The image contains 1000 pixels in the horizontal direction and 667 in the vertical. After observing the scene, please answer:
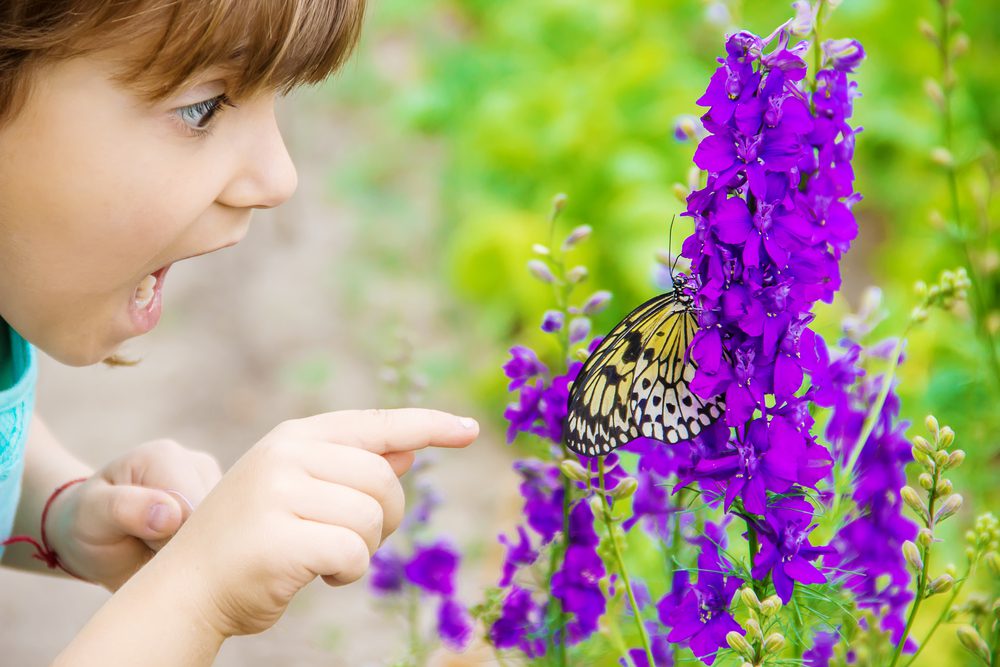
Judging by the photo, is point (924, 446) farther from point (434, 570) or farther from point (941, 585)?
point (434, 570)

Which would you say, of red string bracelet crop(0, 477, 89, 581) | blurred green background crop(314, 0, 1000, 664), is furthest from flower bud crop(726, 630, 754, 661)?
blurred green background crop(314, 0, 1000, 664)

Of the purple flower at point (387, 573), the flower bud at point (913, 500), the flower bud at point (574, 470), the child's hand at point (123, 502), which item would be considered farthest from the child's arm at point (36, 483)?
the flower bud at point (913, 500)

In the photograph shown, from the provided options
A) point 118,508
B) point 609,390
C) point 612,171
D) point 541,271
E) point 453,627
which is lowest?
point 453,627

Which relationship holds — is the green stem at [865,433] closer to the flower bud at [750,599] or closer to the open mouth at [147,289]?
the flower bud at [750,599]

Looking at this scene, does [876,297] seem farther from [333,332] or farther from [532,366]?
[333,332]

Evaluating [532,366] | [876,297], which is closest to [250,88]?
[532,366]

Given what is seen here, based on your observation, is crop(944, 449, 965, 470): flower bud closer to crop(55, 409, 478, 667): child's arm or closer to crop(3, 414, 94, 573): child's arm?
crop(55, 409, 478, 667): child's arm

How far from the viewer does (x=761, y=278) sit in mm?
766

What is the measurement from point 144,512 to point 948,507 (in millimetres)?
779

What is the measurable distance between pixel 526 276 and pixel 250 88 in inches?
81.0

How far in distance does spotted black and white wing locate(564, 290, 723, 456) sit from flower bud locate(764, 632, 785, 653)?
0.53ft

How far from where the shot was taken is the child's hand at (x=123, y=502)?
115 centimetres

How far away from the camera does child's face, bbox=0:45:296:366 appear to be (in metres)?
0.93

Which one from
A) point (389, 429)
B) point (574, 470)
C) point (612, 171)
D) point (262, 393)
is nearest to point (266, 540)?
point (389, 429)
